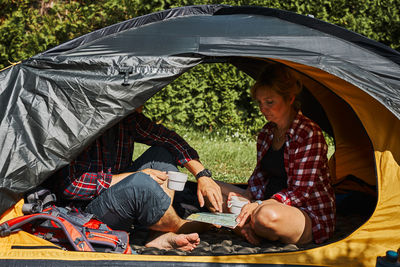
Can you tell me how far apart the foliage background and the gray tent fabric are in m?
3.95

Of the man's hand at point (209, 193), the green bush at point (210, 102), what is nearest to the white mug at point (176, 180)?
the man's hand at point (209, 193)

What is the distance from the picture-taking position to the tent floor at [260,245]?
9.05ft

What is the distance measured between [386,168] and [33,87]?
77.3 inches

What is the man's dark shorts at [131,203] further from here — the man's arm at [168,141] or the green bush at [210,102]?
the green bush at [210,102]

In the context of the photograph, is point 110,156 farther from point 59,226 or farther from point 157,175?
point 59,226

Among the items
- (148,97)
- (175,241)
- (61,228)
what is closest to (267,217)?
(175,241)

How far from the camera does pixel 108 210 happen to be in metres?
2.71

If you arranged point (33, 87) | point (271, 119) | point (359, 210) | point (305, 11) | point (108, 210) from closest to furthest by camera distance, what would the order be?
1. point (33, 87)
2. point (108, 210)
3. point (271, 119)
4. point (359, 210)
5. point (305, 11)

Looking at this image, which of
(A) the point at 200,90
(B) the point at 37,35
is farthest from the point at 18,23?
(A) the point at 200,90

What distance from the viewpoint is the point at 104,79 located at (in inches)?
97.7

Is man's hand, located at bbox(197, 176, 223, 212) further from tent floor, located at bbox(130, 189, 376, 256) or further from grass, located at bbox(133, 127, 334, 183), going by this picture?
grass, located at bbox(133, 127, 334, 183)

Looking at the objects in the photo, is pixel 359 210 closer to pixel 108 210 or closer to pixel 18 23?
pixel 108 210

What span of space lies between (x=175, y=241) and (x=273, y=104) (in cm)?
104

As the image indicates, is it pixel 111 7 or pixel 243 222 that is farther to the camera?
pixel 111 7
